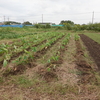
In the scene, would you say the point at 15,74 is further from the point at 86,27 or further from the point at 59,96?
the point at 86,27

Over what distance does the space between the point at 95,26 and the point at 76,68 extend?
28712 mm

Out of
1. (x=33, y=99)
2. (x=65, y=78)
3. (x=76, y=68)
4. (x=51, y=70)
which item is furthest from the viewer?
(x=76, y=68)

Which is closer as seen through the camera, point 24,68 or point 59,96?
point 59,96

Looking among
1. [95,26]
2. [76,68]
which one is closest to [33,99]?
[76,68]

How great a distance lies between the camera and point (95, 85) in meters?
2.85

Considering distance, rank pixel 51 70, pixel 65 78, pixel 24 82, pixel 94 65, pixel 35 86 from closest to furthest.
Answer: pixel 35 86
pixel 24 82
pixel 65 78
pixel 51 70
pixel 94 65

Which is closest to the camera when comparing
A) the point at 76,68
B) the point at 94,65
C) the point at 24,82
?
the point at 24,82

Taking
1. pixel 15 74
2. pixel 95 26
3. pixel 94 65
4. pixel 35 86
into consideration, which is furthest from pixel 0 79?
pixel 95 26

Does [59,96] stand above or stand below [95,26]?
below

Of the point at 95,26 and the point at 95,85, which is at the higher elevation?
the point at 95,26

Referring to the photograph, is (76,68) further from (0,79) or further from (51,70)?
(0,79)

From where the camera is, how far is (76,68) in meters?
3.96

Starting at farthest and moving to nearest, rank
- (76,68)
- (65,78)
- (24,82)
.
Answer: (76,68)
(65,78)
(24,82)

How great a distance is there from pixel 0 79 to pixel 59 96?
5.87 ft
